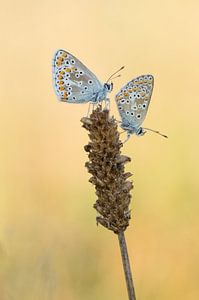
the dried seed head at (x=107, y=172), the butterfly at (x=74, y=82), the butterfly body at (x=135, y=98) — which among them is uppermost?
the butterfly at (x=74, y=82)

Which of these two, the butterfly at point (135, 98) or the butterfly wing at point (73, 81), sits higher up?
the butterfly wing at point (73, 81)

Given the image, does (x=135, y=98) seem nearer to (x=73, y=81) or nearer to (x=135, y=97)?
(x=135, y=97)

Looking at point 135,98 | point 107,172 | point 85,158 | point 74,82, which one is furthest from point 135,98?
point 85,158

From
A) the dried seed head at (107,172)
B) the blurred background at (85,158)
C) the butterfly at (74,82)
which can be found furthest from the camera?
the blurred background at (85,158)

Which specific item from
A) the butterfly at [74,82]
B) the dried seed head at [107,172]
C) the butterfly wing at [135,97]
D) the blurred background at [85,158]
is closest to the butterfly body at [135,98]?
the butterfly wing at [135,97]

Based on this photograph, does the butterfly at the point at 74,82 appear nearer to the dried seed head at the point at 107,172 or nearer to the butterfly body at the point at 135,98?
the butterfly body at the point at 135,98

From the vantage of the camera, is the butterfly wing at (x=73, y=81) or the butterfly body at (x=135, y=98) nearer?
the butterfly body at (x=135, y=98)
